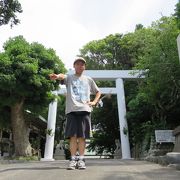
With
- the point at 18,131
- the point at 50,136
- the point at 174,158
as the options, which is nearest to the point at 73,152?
the point at 174,158

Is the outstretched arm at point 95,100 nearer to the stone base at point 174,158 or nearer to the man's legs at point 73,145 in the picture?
the man's legs at point 73,145

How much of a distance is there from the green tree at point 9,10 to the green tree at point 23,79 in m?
4.73

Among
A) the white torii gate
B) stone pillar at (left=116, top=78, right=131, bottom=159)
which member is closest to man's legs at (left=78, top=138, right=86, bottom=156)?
stone pillar at (left=116, top=78, right=131, bottom=159)

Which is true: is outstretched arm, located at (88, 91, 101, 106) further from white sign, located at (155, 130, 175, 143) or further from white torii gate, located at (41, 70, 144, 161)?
white torii gate, located at (41, 70, 144, 161)

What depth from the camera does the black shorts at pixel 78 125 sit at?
498cm

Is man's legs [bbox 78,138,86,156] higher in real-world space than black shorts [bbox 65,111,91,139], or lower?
lower

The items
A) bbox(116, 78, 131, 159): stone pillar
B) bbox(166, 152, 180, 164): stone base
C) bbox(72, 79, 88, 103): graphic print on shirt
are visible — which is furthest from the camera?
bbox(116, 78, 131, 159): stone pillar

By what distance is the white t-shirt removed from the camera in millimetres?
5008

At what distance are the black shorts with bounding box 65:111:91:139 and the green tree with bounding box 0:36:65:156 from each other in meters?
10.2

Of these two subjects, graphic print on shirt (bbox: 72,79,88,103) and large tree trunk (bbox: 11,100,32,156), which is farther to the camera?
large tree trunk (bbox: 11,100,32,156)

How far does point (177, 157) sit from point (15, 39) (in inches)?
500

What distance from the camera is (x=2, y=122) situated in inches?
693

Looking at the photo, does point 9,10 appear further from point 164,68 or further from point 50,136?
point 50,136

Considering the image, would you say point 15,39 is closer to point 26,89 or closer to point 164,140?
→ point 26,89
